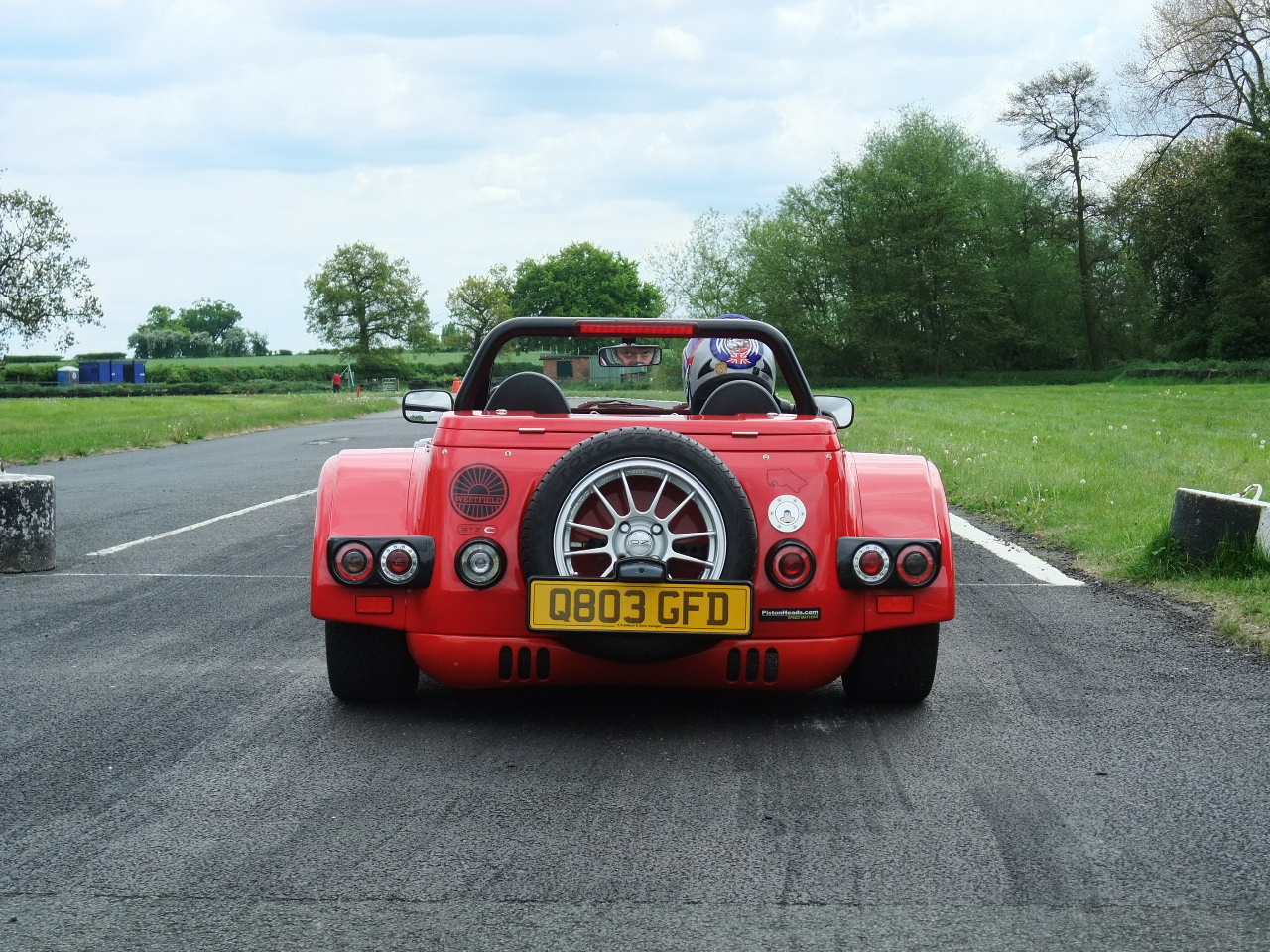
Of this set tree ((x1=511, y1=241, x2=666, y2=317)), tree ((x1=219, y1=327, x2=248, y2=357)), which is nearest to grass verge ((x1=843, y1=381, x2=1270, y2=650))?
tree ((x1=511, y1=241, x2=666, y2=317))

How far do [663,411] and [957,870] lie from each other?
11.3 feet

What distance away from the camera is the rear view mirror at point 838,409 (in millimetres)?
5594

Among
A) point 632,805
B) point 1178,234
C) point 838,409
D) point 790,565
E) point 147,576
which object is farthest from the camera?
point 1178,234

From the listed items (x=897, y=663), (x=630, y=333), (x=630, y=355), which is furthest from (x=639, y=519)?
(x=630, y=355)

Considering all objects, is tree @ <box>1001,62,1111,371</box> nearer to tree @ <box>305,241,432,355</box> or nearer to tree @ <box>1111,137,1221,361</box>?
tree @ <box>1111,137,1221,361</box>

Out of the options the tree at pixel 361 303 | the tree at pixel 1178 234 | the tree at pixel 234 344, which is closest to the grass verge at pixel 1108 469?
the tree at pixel 1178 234

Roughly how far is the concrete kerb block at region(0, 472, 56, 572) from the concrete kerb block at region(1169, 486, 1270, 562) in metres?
6.97

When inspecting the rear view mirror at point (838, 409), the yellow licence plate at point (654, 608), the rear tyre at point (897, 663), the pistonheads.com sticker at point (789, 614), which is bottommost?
the rear tyre at point (897, 663)

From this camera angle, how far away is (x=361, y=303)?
337 ft

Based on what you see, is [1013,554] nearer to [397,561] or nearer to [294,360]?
A: [397,561]

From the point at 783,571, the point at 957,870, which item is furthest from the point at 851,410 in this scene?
the point at 957,870

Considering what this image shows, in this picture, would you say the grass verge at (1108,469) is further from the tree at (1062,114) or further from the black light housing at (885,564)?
the tree at (1062,114)

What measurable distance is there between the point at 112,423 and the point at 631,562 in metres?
30.3

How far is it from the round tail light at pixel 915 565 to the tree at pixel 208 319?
16925 centimetres
